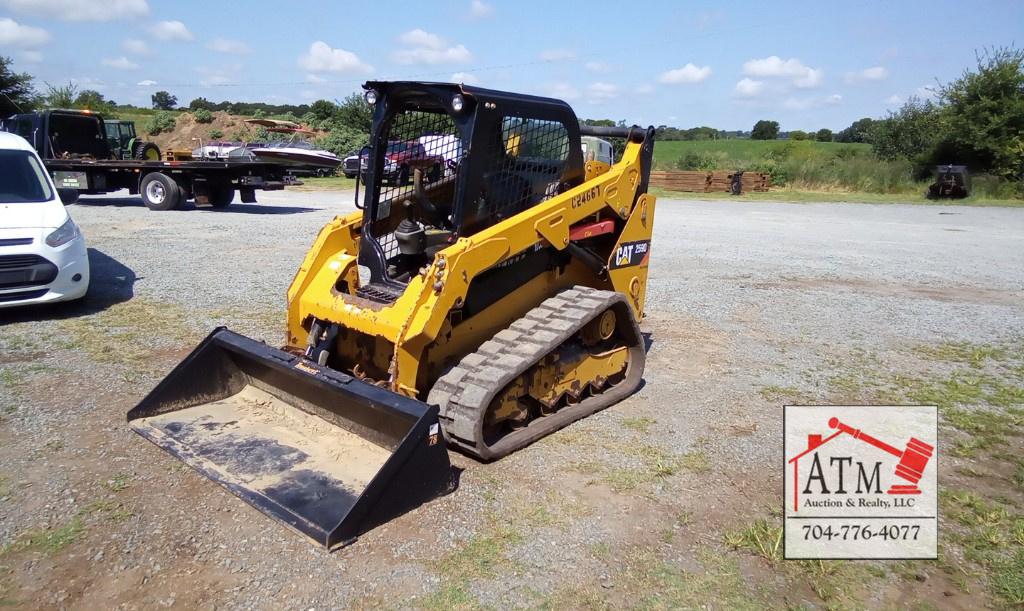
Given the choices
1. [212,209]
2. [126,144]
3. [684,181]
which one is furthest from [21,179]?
[684,181]

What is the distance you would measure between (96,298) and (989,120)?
122 feet

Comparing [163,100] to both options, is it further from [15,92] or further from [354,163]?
[354,163]

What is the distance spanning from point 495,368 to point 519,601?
5.36 feet

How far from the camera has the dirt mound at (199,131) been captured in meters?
44.7

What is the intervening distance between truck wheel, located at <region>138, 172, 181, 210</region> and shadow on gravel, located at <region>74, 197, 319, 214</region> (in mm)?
315

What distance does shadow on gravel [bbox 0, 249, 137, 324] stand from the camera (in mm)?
7699

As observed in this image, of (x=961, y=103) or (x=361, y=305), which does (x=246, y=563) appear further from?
(x=961, y=103)

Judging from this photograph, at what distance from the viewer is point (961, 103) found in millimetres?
34688

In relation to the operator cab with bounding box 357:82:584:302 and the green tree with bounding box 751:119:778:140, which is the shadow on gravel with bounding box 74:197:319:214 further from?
the green tree with bounding box 751:119:778:140

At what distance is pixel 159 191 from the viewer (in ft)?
60.5

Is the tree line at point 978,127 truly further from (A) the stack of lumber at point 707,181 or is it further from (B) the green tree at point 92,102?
(B) the green tree at point 92,102

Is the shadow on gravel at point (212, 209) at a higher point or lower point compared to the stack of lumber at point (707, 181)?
lower

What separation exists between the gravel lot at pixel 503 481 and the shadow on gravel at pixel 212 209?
9.02 m

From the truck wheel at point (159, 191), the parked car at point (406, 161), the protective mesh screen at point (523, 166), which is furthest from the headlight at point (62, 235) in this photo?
the truck wheel at point (159, 191)
